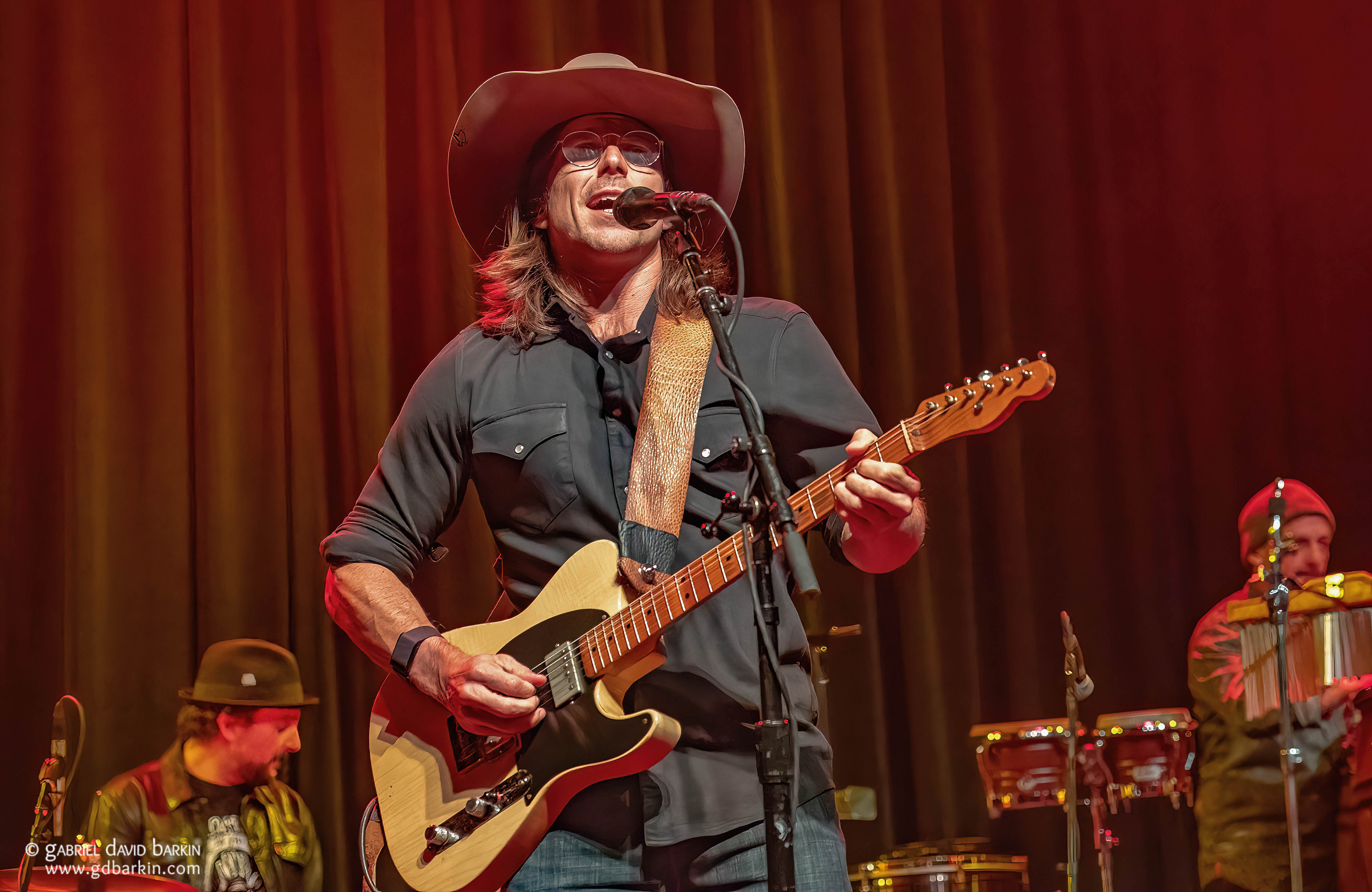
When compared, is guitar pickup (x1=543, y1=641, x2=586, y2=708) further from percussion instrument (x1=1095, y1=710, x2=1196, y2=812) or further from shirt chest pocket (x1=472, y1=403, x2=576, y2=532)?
percussion instrument (x1=1095, y1=710, x2=1196, y2=812)

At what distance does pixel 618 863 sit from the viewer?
2199 millimetres

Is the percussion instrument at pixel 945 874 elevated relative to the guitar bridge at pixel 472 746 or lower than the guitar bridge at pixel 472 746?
lower

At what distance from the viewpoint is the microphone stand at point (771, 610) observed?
68.4 inches

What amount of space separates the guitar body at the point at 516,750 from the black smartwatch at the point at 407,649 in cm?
5

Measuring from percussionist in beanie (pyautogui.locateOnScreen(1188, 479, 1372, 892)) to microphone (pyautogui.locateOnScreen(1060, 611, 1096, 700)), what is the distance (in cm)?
54

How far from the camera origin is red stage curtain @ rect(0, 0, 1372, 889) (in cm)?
475

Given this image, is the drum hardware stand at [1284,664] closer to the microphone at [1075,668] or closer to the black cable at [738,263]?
the microphone at [1075,668]

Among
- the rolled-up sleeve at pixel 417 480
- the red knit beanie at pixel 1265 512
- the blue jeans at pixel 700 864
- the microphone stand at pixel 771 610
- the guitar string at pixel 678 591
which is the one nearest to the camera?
the microphone stand at pixel 771 610

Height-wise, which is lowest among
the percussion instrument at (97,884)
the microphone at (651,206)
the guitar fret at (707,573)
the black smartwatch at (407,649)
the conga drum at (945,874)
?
the conga drum at (945,874)

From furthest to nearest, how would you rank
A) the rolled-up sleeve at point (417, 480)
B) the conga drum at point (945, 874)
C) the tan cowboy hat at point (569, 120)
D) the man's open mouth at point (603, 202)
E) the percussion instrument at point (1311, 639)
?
1. the conga drum at point (945, 874)
2. the percussion instrument at point (1311, 639)
3. the tan cowboy hat at point (569, 120)
4. the man's open mouth at point (603, 202)
5. the rolled-up sleeve at point (417, 480)

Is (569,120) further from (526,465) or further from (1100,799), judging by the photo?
(1100,799)

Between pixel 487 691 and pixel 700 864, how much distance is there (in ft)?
1.58

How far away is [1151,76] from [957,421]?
414 cm

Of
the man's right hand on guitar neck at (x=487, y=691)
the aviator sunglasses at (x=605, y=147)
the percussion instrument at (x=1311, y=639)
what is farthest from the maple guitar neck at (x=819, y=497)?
the percussion instrument at (x=1311, y=639)
